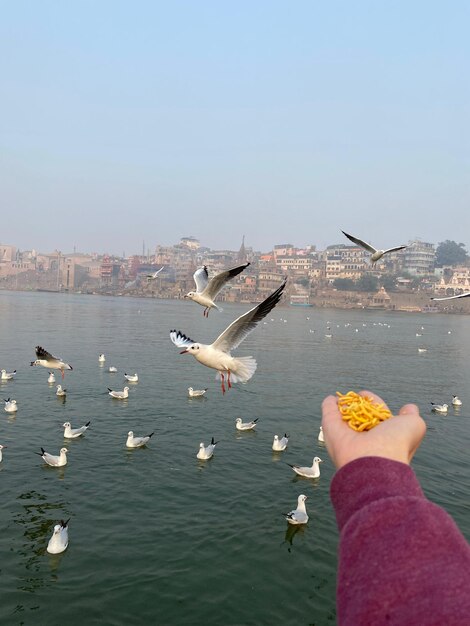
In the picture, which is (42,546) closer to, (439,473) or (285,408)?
(439,473)

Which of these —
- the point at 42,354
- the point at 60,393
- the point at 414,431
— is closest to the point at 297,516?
the point at 42,354

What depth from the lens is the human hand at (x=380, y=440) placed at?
1588 mm

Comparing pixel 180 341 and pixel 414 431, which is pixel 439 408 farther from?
pixel 414 431

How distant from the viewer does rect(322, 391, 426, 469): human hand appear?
1.59 m

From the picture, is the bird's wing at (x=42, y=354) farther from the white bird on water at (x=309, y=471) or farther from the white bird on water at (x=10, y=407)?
the white bird on water at (x=309, y=471)

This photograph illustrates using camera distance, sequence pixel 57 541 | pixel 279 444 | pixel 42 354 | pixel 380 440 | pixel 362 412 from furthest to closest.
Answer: pixel 279 444
pixel 42 354
pixel 57 541
pixel 362 412
pixel 380 440

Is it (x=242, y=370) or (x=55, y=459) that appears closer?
(x=242, y=370)

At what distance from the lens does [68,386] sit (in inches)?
1024

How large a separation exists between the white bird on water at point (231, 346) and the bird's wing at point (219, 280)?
1978mm

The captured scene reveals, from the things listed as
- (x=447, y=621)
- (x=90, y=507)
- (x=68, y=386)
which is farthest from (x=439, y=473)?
(x=68, y=386)

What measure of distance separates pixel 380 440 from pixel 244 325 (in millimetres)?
4699

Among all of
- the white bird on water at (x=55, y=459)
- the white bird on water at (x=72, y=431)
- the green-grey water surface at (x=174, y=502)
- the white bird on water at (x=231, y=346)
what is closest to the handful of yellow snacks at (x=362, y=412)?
the white bird on water at (x=231, y=346)

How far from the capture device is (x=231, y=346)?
6.65 metres

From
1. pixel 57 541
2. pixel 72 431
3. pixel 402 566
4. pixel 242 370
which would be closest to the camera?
pixel 402 566
